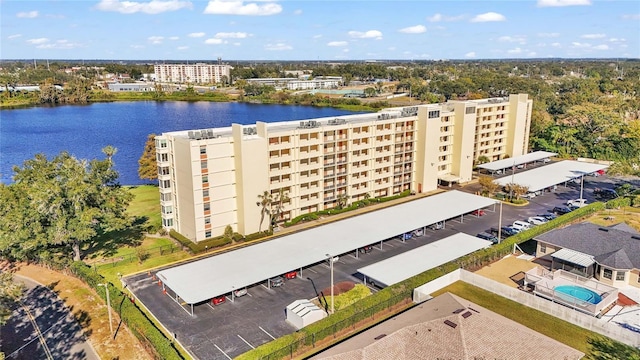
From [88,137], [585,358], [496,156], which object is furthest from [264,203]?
[88,137]

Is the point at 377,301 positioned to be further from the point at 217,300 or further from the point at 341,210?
the point at 341,210

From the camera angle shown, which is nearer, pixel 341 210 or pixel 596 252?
pixel 596 252

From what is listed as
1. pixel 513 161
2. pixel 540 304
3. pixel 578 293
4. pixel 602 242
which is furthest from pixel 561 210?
pixel 540 304

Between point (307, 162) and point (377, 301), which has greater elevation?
point (307, 162)

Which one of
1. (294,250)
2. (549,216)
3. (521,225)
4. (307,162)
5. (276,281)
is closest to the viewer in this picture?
(276,281)

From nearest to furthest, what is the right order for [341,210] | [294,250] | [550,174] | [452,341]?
[452,341] → [294,250] → [341,210] → [550,174]

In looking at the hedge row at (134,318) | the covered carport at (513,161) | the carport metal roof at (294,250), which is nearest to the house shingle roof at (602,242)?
the carport metal roof at (294,250)
